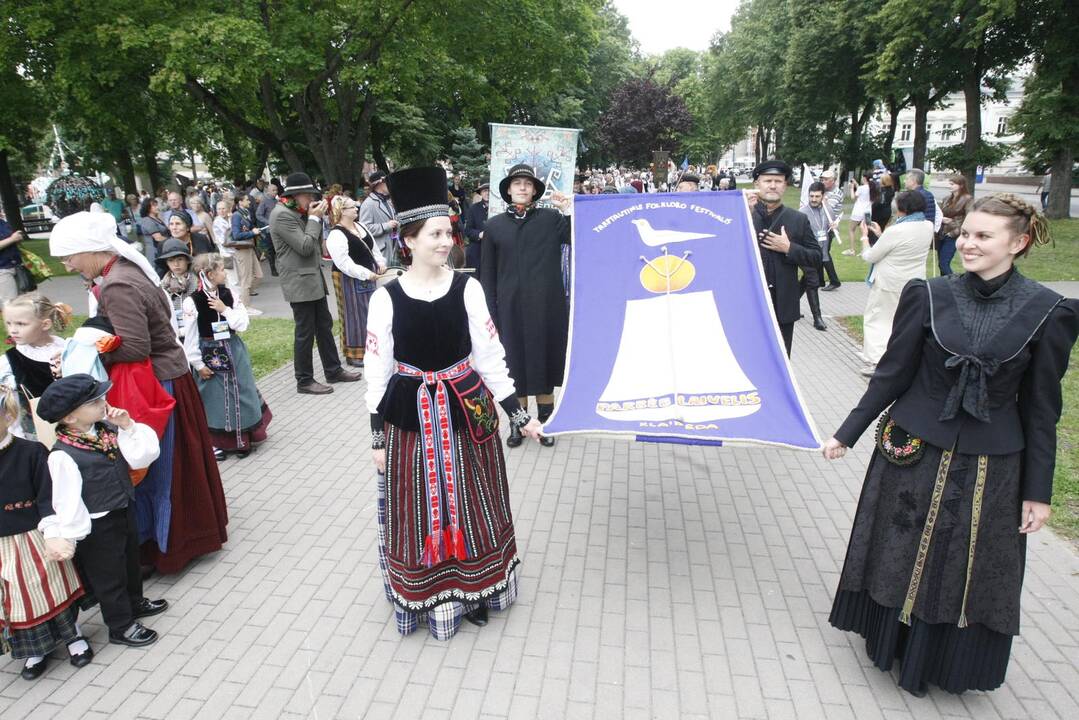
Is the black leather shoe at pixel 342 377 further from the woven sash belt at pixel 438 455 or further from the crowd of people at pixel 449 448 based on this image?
the woven sash belt at pixel 438 455

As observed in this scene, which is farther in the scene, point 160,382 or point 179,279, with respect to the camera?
point 179,279

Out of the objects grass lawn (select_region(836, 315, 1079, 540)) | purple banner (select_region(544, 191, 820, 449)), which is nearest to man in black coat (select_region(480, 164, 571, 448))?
purple banner (select_region(544, 191, 820, 449))

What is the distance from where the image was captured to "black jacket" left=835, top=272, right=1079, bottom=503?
265 centimetres

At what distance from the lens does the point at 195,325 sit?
17.6ft

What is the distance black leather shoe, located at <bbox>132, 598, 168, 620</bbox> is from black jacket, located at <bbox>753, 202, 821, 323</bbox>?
4.49 metres

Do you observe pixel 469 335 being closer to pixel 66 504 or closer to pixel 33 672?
pixel 66 504

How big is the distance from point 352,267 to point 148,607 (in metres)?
4.58

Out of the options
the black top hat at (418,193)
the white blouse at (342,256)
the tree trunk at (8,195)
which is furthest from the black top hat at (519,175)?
the tree trunk at (8,195)

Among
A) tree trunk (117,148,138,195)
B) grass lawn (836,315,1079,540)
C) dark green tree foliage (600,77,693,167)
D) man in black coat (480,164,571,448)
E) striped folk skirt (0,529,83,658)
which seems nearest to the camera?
striped folk skirt (0,529,83,658)

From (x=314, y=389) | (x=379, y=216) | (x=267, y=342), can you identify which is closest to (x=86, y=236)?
(x=314, y=389)

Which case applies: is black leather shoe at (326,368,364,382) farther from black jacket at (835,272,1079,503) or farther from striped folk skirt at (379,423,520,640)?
black jacket at (835,272,1079,503)

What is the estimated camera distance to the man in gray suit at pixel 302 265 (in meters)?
7.27

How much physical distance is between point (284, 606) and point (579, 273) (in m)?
2.74

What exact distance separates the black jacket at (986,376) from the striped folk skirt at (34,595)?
3.91 meters
